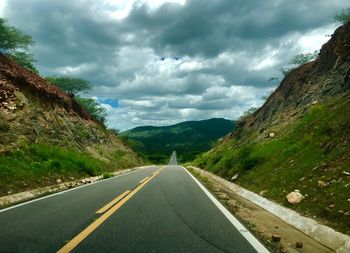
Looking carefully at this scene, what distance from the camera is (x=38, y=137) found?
2752 cm

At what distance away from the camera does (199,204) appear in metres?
11.7

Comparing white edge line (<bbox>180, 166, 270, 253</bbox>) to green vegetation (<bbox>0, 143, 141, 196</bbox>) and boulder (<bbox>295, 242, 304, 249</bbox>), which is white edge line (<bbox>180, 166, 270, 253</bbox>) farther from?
green vegetation (<bbox>0, 143, 141, 196</bbox>)

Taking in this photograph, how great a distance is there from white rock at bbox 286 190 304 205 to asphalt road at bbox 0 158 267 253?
5.97 feet

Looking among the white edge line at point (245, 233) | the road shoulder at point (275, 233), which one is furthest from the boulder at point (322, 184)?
the white edge line at point (245, 233)

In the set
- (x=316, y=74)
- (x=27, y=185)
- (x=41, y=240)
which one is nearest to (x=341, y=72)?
(x=316, y=74)

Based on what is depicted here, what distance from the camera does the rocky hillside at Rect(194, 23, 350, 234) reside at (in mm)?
9203

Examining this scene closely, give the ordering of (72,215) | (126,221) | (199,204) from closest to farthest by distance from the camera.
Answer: (126,221)
(72,215)
(199,204)

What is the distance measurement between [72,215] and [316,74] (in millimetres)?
24203

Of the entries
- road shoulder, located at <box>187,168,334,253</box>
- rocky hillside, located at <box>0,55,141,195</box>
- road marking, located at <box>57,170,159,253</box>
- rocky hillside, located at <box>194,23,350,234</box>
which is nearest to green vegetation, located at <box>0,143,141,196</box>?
rocky hillside, located at <box>0,55,141,195</box>

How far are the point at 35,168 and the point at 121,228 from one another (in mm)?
13119

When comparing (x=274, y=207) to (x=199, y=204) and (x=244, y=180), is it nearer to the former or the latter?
(x=199, y=204)

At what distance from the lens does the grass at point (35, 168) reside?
1638cm

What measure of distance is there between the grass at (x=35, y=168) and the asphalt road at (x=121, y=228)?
5.11 meters

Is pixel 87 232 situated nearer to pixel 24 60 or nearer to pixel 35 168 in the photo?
pixel 35 168
